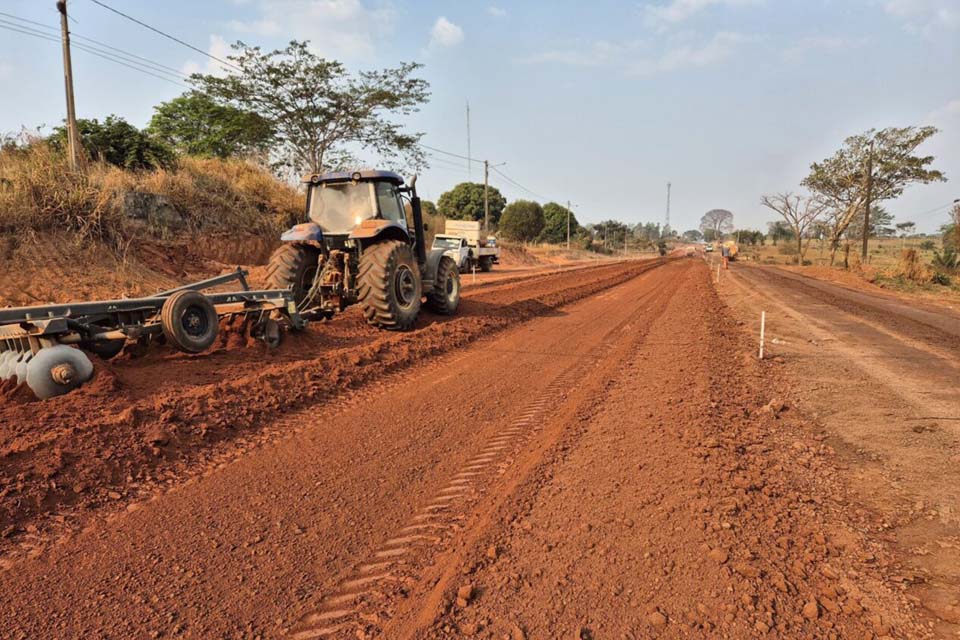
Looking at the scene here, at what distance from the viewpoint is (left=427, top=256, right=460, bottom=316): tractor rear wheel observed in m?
9.73

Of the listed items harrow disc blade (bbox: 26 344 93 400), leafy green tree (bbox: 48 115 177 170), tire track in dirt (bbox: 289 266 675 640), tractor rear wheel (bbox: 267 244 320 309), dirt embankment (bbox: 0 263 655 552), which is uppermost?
leafy green tree (bbox: 48 115 177 170)

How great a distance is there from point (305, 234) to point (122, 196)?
944 centimetres

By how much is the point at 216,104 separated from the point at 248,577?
88.8 ft

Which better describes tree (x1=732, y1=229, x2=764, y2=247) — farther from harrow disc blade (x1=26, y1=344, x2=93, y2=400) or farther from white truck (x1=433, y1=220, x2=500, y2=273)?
harrow disc blade (x1=26, y1=344, x2=93, y2=400)

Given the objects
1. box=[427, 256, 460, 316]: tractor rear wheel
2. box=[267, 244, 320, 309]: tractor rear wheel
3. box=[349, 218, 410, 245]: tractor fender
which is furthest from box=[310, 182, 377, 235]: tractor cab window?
box=[427, 256, 460, 316]: tractor rear wheel

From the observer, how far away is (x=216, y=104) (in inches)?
969

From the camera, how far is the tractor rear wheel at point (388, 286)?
7750 millimetres

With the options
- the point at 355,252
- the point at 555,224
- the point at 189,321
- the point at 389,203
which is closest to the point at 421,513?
the point at 189,321

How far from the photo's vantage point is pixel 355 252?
27.8 feet

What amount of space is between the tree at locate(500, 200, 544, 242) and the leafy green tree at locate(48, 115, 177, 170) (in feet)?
151

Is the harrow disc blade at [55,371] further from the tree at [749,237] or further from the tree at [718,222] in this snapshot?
the tree at [718,222]

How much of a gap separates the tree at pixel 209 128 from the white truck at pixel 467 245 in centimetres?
980

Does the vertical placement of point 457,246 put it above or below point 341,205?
below

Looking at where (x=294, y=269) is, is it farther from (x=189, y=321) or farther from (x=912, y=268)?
(x=912, y=268)
